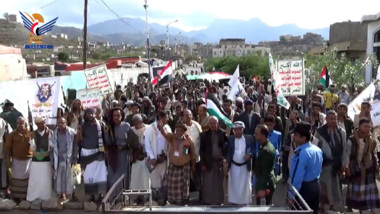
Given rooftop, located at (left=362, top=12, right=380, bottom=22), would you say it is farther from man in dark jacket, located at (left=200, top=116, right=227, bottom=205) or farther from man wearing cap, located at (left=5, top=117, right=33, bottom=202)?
man wearing cap, located at (left=5, top=117, right=33, bottom=202)

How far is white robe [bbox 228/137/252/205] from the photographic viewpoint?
6676 mm

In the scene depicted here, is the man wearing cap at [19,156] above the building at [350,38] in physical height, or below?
below

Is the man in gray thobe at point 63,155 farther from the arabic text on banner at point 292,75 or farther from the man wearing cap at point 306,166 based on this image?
the arabic text on banner at point 292,75

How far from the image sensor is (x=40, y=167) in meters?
7.26

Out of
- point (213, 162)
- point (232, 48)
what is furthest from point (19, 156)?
point (232, 48)

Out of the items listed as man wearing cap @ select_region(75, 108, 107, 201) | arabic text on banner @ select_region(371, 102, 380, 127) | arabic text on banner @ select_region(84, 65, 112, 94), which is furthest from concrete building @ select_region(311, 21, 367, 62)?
man wearing cap @ select_region(75, 108, 107, 201)

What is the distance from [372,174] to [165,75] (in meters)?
7.18

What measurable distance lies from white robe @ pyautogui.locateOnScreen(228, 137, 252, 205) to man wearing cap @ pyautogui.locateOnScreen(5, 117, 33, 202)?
3.35m

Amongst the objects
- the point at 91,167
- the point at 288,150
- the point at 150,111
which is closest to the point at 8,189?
the point at 91,167

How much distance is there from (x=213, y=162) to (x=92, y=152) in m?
1.95

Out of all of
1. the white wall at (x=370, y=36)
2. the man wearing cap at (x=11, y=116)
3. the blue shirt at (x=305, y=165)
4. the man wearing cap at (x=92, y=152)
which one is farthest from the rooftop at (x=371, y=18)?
the blue shirt at (x=305, y=165)

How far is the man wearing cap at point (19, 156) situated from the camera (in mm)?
7266

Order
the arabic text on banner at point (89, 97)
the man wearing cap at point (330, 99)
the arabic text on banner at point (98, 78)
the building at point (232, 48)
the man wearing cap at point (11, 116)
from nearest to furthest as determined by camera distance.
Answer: the man wearing cap at point (11, 116) → the arabic text on banner at point (89, 97) → the arabic text on banner at point (98, 78) → the man wearing cap at point (330, 99) → the building at point (232, 48)

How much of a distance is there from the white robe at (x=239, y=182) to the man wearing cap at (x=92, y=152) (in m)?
2.10
